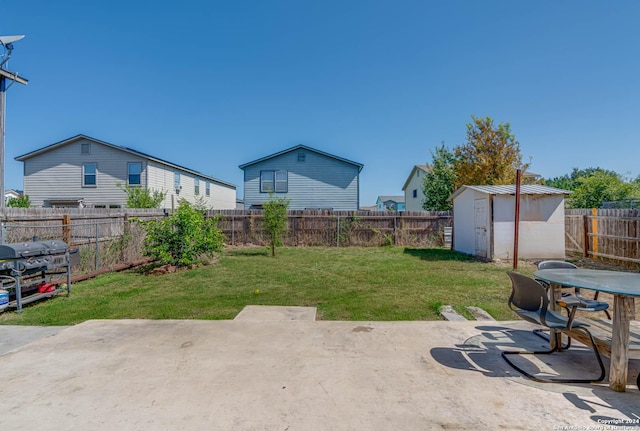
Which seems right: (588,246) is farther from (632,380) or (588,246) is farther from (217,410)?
(217,410)

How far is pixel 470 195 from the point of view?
43.1 feet

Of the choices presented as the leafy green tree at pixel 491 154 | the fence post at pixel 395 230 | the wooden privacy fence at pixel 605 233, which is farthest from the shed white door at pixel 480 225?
the leafy green tree at pixel 491 154

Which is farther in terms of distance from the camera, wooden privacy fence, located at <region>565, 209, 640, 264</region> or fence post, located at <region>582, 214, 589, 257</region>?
fence post, located at <region>582, 214, 589, 257</region>

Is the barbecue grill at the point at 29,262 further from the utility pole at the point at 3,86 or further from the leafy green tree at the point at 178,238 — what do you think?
the utility pole at the point at 3,86

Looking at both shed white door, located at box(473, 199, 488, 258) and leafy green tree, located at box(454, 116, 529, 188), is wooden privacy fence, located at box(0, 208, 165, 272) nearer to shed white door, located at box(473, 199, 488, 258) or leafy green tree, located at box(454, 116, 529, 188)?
shed white door, located at box(473, 199, 488, 258)

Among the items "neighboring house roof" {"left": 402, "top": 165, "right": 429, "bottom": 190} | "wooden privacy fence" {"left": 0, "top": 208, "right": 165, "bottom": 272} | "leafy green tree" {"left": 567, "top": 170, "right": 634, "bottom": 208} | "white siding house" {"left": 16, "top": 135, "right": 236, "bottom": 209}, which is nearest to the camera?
"wooden privacy fence" {"left": 0, "top": 208, "right": 165, "bottom": 272}

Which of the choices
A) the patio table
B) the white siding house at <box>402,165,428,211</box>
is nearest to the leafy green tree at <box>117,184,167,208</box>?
Result: the patio table

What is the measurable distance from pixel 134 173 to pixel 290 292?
52.3 ft

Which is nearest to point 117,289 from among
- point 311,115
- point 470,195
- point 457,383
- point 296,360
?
point 296,360

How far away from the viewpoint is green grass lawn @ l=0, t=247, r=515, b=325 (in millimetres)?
5137

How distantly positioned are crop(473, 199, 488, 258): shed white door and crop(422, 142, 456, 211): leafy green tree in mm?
8527

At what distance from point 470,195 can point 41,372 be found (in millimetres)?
13705

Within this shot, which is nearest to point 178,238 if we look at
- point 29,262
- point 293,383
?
point 29,262

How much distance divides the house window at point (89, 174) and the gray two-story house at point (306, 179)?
847cm
